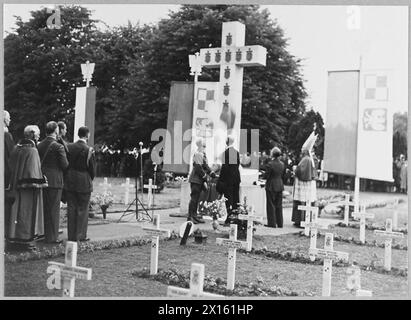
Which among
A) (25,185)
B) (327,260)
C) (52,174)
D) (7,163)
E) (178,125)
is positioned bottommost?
(327,260)

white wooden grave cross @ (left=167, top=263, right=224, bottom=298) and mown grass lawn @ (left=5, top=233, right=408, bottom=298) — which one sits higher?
white wooden grave cross @ (left=167, top=263, right=224, bottom=298)

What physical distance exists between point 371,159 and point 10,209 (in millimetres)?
5057

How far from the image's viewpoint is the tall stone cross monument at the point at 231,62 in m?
8.32

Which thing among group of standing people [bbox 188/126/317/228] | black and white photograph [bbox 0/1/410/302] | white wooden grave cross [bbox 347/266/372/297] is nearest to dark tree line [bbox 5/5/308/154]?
black and white photograph [bbox 0/1/410/302]

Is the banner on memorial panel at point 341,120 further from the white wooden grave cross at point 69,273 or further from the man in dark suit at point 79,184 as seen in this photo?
the white wooden grave cross at point 69,273

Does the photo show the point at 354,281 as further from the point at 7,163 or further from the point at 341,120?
the point at 7,163

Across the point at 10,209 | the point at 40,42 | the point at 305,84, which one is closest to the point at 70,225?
the point at 10,209

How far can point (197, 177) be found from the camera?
8.34 meters

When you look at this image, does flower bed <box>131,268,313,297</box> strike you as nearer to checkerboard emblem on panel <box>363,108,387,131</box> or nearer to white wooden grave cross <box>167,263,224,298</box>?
white wooden grave cross <box>167,263,224,298</box>

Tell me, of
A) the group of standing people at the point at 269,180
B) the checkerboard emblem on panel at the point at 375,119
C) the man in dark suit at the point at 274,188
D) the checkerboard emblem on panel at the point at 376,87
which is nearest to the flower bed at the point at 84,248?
the group of standing people at the point at 269,180

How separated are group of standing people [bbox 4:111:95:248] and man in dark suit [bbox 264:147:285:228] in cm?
298

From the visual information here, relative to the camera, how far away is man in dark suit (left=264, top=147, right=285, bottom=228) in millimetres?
8734

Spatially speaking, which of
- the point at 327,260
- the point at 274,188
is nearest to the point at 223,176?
the point at 274,188

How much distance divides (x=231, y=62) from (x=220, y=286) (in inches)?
155
